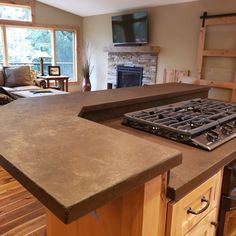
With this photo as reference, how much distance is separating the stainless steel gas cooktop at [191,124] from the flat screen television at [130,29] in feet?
15.2

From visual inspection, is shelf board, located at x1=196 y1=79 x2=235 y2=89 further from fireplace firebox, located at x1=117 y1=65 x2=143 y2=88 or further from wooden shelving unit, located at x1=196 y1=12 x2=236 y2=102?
fireplace firebox, located at x1=117 y1=65 x2=143 y2=88

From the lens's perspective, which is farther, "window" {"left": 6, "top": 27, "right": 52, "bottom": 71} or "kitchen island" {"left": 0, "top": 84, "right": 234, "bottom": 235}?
"window" {"left": 6, "top": 27, "right": 52, "bottom": 71}

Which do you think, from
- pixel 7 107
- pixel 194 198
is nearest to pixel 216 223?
pixel 194 198

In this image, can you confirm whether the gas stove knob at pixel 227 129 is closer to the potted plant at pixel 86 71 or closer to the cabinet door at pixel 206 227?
the cabinet door at pixel 206 227

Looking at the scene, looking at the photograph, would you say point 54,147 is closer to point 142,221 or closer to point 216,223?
point 142,221

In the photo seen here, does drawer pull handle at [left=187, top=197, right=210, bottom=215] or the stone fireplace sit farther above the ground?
the stone fireplace

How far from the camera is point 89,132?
96cm

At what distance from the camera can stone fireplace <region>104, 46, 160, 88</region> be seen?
6.04 meters

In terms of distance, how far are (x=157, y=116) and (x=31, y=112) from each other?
2.22 feet

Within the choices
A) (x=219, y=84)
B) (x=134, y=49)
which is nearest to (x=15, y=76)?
(x=134, y=49)

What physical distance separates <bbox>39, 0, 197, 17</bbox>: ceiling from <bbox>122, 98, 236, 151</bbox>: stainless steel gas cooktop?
435 cm

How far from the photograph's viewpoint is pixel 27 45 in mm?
7340

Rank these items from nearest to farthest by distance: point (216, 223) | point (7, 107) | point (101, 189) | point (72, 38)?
1. point (101, 189)
2. point (216, 223)
3. point (7, 107)
4. point (72, 38)

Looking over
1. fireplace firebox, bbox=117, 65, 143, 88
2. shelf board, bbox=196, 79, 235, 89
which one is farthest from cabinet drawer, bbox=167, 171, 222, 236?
fireplace firebox, bbox=117, 65, 143, 88
